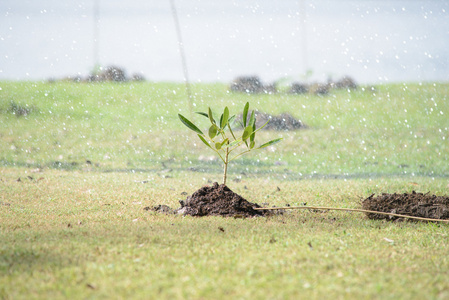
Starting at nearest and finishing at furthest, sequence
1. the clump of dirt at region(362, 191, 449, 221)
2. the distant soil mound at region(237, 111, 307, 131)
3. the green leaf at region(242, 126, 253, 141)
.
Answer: the green leaf at region(242, 126, 253, 141) → the clump of dirt at region(362, 191, 449, 221) → the distant soil mound at region(237, 111, 307, 131)

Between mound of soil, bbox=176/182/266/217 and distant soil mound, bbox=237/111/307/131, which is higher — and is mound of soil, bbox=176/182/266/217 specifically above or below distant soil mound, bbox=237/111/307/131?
below

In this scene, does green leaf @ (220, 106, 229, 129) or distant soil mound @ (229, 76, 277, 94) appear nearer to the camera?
green leaf @ (220, 106, 229, 129)

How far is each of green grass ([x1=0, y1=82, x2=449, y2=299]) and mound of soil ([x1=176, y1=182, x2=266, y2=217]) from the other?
14 centimetres

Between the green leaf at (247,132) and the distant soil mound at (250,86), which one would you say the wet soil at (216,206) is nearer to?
the green leaf at (247,132)

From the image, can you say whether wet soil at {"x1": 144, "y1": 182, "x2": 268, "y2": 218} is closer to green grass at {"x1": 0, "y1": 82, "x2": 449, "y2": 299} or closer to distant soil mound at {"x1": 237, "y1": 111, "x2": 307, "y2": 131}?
green grass at {"x1": 0, "y1": 82, "x2": 449, "y2": 299}

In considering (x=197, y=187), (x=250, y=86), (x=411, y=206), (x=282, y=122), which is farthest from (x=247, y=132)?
(x=250, y=86)

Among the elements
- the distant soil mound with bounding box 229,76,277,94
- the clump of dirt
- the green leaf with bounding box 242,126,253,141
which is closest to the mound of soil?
the green leaf with bounding box 242,126,253,141

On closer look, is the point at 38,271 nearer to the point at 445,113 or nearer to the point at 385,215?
the point at 385,215

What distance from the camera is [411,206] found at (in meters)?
3.28

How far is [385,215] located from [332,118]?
5.02m

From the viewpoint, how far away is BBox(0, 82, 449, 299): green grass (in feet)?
6.37

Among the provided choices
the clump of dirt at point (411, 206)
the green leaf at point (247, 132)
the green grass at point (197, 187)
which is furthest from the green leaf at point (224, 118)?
the clump of dirt at point (411, 206)

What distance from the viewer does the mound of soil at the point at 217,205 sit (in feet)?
10.4

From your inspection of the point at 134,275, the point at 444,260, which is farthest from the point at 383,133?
the point at 134,275
